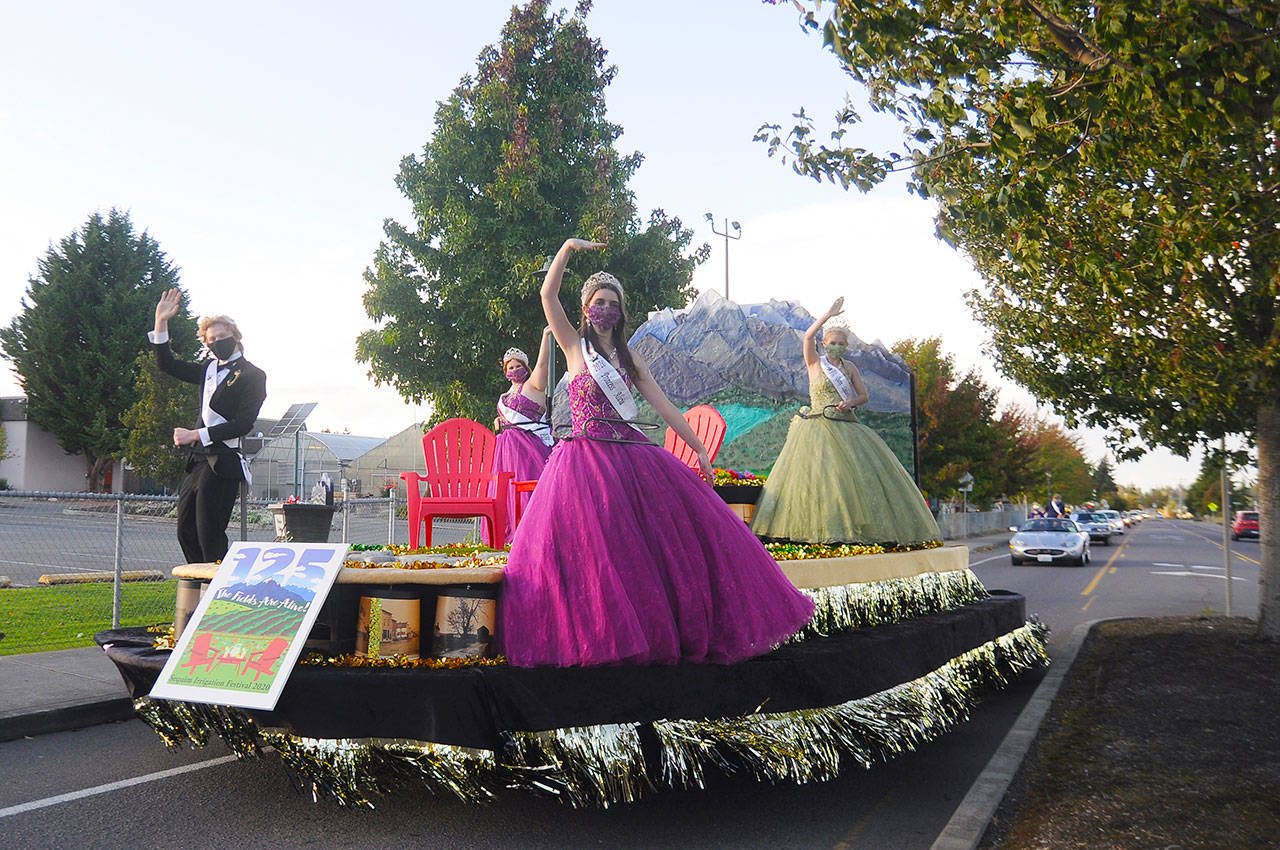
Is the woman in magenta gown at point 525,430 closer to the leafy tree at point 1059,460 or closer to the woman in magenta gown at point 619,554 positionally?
the woman in magenta gown at point 619,554

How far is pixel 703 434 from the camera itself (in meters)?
8.26

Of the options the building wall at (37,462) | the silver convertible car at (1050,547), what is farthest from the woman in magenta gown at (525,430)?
the building wall at (37,462)

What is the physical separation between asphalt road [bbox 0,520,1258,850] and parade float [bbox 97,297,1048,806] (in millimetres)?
187

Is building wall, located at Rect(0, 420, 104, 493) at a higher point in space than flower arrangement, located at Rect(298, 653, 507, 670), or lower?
higher

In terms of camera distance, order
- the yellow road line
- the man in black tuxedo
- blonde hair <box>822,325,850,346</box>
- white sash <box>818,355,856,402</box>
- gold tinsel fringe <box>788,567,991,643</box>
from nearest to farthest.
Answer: gold tinsel fringe <box>788,567,991,643</box> → the man in black tuxedo → white sash <box>818,355,856,402</box> → blonde hair <box>822,325,850,346</box> → the yellow road line

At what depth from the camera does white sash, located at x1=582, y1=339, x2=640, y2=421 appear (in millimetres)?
4242

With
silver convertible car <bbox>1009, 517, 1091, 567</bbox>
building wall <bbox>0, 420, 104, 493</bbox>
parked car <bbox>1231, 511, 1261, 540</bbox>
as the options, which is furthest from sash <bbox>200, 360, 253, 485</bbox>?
parked car <bbox>1231, 511, 1261, 540</bbox>

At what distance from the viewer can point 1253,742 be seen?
4.99 metres

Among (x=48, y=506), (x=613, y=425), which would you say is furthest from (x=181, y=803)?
(x=48, y=506)

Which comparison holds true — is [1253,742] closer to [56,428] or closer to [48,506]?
[48,506]

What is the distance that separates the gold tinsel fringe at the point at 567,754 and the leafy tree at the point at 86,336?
3965cm

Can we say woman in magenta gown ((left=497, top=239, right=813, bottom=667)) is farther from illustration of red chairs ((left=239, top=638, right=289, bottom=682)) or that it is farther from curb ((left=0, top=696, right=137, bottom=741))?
curb ((left=0, top=696, right=137, bottom=741))

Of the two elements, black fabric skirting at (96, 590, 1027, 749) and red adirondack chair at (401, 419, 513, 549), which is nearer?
black fabric skirting at (96, 590, 1027, 749)

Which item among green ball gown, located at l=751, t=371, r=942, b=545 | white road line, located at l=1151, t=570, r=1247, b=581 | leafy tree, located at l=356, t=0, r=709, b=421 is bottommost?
white road line, located at l=1151, t=570, r=1247, b=581
